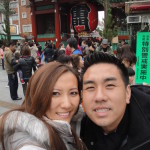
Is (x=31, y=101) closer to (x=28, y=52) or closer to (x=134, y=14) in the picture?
(x=28, y=52)

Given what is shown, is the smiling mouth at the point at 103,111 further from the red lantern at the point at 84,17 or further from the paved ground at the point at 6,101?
the red lantern at the point at 84,17

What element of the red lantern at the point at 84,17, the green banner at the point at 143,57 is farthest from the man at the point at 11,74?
the red lantern at the point at 84,17

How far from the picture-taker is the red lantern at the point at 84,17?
1358 cm

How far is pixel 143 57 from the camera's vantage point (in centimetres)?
439

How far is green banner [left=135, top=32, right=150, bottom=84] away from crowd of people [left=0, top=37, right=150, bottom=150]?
3.16 metres

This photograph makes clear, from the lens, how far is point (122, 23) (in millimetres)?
13016

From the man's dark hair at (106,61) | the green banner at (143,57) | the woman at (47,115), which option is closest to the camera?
the woman at (47,115)

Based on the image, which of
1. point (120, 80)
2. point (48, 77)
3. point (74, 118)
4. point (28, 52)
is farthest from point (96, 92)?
point (28, 52)

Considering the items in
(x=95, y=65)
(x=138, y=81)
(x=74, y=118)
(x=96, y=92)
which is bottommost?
(x=138, y=81)

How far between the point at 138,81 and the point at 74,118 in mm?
3328

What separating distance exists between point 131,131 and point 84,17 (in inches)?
521

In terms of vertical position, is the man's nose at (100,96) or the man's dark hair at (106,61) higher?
the man's dark hair at (106,61)

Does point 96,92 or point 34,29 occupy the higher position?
point 34,29

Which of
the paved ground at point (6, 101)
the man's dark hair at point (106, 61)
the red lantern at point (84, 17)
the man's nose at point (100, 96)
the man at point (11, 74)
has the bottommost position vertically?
the paved ground at point (6, 101)
